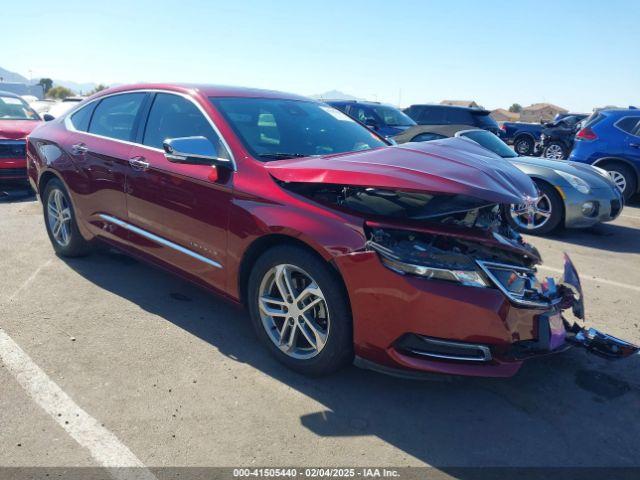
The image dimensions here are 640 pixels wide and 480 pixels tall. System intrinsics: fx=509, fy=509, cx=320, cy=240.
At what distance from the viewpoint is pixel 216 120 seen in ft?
11.4

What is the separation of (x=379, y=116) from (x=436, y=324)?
10.0m

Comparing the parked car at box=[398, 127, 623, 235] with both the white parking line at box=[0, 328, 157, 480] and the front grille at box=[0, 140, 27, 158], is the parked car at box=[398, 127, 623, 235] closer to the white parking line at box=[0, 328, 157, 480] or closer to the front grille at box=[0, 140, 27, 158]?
the white parking line at box=[0, 328, 157, 480]

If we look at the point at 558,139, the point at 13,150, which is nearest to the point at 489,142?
the point at 13,150

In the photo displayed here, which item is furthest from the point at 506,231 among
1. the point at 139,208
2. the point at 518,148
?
the point at 518,148

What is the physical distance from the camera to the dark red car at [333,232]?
260 centimetres

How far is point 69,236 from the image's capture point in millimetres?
4910

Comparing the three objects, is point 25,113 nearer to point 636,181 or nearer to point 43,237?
point 43,237

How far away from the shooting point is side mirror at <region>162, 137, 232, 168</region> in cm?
319

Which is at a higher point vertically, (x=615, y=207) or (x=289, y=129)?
(x=289, y=129)

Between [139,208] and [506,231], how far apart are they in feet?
8.70

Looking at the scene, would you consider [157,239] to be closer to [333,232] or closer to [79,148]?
[79,148]

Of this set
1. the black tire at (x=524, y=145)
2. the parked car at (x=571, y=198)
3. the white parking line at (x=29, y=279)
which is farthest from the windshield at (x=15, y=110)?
the black tire at (x=524, y=145)

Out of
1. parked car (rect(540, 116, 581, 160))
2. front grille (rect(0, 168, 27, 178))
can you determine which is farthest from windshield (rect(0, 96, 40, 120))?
parked car (rect(540, 116, 581, 160))

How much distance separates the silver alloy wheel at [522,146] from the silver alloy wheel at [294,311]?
18.9 meters
